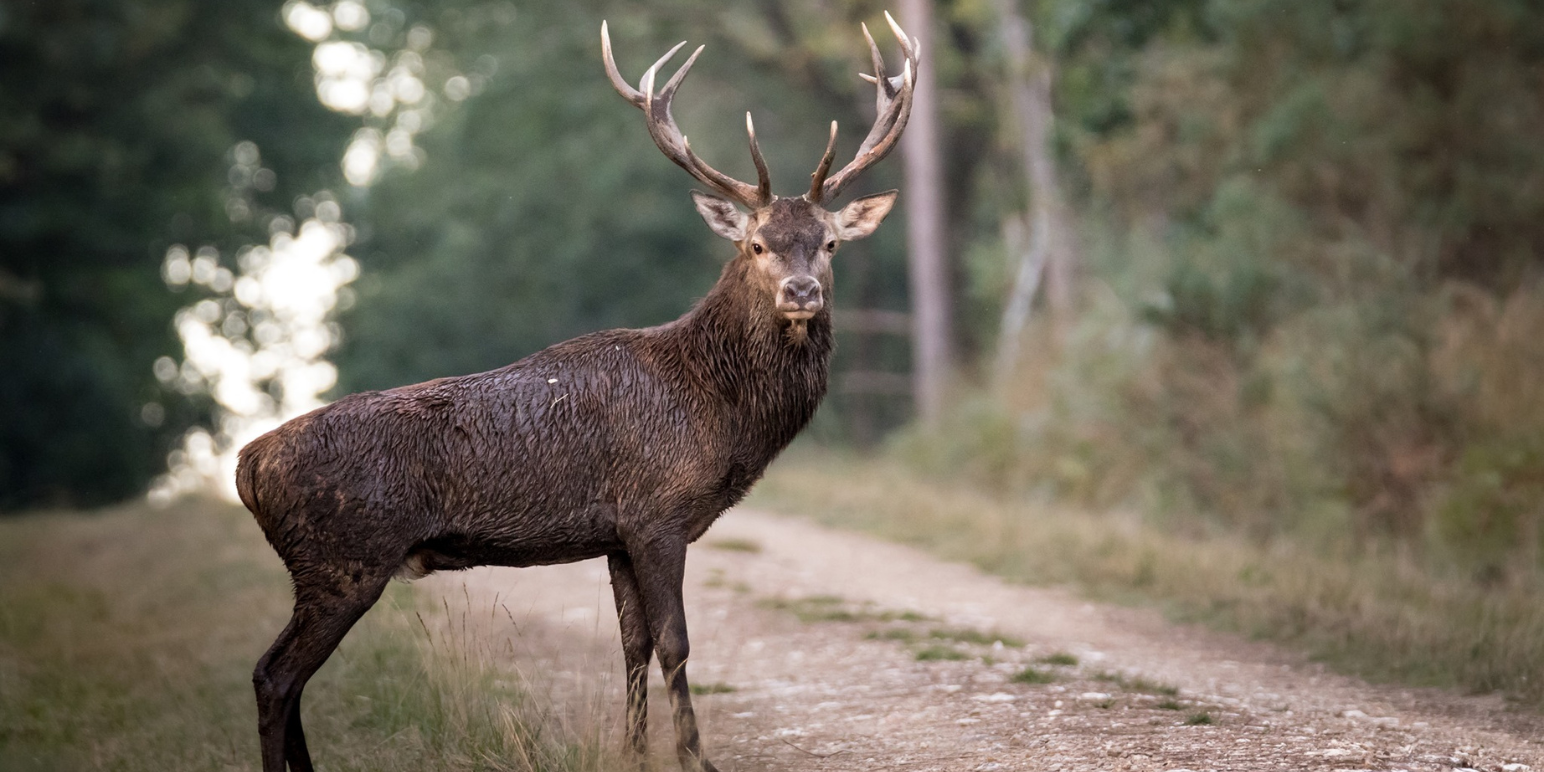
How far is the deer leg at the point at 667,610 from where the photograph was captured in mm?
6457

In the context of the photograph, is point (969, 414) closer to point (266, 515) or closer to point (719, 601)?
point (719, 601)

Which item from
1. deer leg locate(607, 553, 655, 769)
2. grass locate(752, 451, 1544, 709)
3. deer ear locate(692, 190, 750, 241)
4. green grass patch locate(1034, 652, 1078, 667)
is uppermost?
deer ear locate(692, 190, 750, 241)

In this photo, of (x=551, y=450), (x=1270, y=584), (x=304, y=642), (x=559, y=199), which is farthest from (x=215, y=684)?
(x=559, y=199)

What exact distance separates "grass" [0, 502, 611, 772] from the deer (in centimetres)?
56

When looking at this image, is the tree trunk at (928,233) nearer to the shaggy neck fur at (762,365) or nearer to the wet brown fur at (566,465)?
the shaggy neck fur at (762,365)

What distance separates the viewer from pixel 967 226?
29172 millimetres

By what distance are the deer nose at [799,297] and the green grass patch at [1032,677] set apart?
251 centimetres

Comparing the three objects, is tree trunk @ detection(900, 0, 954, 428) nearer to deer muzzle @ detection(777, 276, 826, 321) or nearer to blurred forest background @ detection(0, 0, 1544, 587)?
blurred forest background @ detection(0, 0, 1544, 587)

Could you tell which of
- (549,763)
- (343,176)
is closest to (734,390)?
(549,763)

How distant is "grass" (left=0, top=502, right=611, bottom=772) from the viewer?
6.74 m

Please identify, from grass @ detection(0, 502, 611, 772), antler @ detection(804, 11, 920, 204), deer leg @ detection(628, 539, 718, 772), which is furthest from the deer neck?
grass @ detection(0, 502, 611, 772)

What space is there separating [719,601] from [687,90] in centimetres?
Answer: 2078

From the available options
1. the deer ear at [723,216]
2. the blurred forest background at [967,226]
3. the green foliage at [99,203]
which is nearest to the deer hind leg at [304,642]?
the deer ear at [723,216]

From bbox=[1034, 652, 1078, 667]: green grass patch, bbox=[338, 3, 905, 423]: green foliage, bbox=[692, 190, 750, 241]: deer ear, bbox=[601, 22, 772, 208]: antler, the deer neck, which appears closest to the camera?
the deer neck
